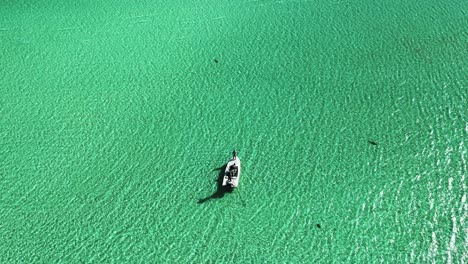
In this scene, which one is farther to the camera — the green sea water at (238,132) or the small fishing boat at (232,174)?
the small fishing boat at (232,174)

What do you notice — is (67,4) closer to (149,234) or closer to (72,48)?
(72,48)

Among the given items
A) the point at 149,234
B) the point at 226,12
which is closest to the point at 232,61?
the point at 226,12

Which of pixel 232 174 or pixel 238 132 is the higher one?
pixel 238 132

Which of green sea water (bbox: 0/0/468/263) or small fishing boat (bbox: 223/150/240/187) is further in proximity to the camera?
small fishing boat (bbox: 223/150/240/187)

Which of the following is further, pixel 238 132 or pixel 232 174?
pixel 238 132
